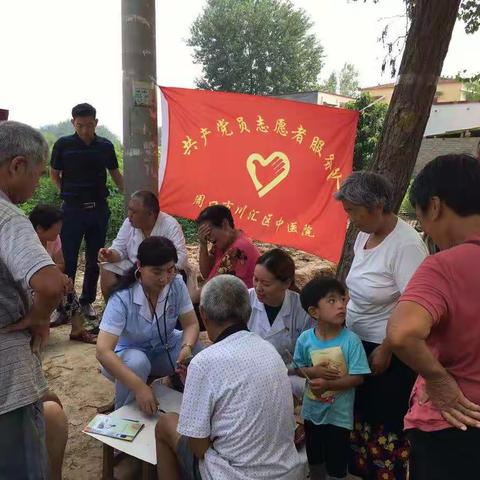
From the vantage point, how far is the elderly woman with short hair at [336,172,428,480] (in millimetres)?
2180

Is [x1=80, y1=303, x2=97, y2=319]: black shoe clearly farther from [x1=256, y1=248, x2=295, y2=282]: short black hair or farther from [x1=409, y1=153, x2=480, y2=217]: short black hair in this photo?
[x1=409, y1=153, x2=480, y2=217]: short black hair

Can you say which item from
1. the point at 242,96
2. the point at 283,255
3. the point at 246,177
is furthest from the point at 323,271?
the point at 283,255

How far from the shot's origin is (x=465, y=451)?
1.33 meters

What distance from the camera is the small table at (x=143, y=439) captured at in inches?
86.7

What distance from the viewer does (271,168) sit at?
12.8 ft

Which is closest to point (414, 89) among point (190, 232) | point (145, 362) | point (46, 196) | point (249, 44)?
point (145, 362)

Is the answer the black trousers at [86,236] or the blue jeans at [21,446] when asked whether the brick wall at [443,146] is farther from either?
the blue jeans at [21,446]

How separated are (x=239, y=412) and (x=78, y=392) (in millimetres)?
2233

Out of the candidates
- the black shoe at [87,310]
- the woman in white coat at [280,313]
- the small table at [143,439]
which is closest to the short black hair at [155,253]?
the woman in white coat at [280,313]

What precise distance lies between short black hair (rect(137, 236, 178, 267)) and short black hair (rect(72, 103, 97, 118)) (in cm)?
217

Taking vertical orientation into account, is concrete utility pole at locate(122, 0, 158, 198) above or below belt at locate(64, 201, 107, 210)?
above

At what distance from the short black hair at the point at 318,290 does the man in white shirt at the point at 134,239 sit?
1.75 metres

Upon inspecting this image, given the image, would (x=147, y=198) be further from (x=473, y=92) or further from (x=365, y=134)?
(x=473, y=92)

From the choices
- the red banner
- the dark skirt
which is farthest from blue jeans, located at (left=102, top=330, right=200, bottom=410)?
the red banner
